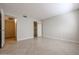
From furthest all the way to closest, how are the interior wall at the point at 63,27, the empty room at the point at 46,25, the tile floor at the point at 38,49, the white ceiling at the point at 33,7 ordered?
the interior wall at the point at 63,27 → the empty room at the point at 46,25 → the white ceiling at the point at 33,7 → the tile floor at the point at 38,49

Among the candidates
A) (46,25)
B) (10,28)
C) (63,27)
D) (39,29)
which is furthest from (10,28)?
(63,27)

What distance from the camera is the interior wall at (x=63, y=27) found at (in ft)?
21.1

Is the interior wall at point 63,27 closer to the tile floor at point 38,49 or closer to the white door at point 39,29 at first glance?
the white door at point 39,29

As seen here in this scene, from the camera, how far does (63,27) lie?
297 inches

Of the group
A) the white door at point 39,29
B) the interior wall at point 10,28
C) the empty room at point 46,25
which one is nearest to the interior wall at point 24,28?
the empty room at point 46,25

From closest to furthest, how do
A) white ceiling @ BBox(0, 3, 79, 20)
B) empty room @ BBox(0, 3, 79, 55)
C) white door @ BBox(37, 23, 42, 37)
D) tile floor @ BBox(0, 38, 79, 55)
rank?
tile floor @ BBox(0, 38, 79, 55), white ceiling @ BBox(0, 3, 79, 20), empty room @ BBox(0, 3, 79, 55), white door @ BBox(37, 23, 42, 37)

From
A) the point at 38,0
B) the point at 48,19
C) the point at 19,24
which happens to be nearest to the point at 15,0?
the point at 38,0

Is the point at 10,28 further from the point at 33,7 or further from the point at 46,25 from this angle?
the point at 46,25

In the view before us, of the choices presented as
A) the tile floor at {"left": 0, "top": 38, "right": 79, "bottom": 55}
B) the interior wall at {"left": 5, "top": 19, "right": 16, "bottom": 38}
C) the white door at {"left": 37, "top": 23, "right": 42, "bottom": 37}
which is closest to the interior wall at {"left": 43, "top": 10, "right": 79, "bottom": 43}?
the white door at {"left": 37, "top": 23, "right": 42, "bottom": 37}

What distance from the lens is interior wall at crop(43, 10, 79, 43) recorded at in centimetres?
644

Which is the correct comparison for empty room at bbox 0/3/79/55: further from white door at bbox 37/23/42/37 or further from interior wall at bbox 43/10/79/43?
white door at bbox 37/23/42/37

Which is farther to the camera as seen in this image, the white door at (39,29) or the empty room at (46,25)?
the white door at (39,29)
